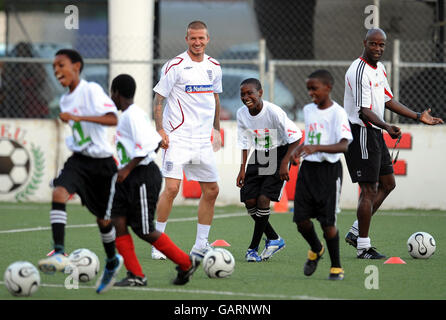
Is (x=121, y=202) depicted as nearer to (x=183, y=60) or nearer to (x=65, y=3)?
(x=183, y=60)

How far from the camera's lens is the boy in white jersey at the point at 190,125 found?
880 cm

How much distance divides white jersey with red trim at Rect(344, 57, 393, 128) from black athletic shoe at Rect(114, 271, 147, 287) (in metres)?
3.18

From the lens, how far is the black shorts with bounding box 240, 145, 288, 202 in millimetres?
8664

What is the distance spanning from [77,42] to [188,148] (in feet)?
31.7

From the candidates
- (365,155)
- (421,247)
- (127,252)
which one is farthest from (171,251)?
(421,247)

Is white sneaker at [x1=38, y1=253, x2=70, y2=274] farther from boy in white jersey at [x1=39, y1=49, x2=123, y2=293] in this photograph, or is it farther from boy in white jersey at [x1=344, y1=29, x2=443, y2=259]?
boy in white jersey at [x1=344, y1=29, x2=443, y2=259]

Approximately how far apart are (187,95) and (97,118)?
233 cm

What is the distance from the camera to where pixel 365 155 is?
888 cm

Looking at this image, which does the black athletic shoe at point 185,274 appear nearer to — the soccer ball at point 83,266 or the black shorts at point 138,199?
the black shorts at point 138,199

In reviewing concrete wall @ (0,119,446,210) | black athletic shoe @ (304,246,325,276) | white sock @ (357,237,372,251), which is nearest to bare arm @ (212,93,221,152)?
white sock @ (357,237,372,251)

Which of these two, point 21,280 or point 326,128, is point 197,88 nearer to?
point 326,128

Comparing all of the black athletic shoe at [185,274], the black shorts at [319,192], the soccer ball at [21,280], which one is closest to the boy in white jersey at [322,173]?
the black shorts at [319,192]
